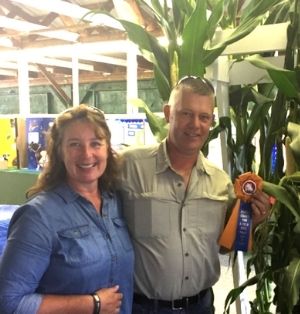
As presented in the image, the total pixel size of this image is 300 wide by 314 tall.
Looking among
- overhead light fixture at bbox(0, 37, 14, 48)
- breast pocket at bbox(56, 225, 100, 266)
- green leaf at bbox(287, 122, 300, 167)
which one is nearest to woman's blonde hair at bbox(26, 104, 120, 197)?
breast pocket at bbox(56, 225, 100, 266)

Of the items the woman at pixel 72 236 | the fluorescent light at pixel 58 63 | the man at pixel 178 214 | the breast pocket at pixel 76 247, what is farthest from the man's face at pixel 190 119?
the fluorescent light at pixel 58 63

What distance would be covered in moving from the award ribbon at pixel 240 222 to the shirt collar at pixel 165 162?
0.63ft

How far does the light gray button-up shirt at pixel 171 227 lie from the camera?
1402mm

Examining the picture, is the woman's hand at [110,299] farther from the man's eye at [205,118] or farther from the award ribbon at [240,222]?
the man's eye at [205,118]

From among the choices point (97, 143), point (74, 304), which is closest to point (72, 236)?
point (74, 304)

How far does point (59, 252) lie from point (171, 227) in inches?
15.7

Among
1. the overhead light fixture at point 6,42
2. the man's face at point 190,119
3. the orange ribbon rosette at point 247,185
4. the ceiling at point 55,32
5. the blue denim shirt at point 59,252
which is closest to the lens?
the blue denim shirt at point 59,252

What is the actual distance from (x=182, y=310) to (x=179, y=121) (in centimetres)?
58

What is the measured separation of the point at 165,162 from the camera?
1458 millimetres

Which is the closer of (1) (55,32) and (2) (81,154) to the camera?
(2) (81,154)

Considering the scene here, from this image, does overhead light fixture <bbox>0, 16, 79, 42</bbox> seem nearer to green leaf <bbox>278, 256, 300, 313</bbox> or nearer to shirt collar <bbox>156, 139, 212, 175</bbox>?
shirt collar <bbox>156, 139, 212, 175</bbox>

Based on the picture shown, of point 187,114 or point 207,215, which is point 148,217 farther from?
point 187,114

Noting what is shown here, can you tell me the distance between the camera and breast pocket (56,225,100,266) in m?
1.14

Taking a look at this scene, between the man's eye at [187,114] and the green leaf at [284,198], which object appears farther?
the man's eye at [187,114]
